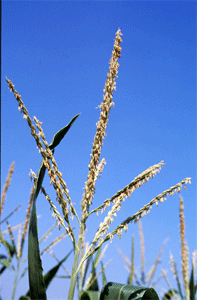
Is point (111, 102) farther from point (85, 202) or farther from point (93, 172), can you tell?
point (85, 202)

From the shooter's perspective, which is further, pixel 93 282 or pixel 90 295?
pixel 93 282

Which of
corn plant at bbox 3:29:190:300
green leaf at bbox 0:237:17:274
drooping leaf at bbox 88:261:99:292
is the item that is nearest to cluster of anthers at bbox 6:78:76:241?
corn plant at bbox 3:29:190:300

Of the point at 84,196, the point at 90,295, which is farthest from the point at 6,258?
the point at 84,196

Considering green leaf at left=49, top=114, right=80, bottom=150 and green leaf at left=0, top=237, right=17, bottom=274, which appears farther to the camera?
green leaf at left=0, top=237, right=17, bottom=274

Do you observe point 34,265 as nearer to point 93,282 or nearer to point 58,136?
point 58,136

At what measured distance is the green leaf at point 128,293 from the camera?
1.66 metres

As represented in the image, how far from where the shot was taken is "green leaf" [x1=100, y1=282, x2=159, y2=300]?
1.66 m

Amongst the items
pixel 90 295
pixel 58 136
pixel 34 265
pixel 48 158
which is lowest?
pixel 90 295


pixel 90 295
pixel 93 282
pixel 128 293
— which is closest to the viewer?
pixel 128 293

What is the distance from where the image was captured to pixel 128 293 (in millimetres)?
1686

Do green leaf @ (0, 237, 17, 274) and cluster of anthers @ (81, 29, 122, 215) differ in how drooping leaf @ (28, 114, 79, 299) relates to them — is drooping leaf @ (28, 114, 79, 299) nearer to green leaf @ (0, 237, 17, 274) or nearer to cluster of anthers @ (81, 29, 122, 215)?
cluster of anthers @ (81, 29, 122, 215)

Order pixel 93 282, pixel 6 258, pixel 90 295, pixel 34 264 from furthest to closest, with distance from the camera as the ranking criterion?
pixel 6 258 → pixel 93 282 → pixel 90 295 → pixel 34 264

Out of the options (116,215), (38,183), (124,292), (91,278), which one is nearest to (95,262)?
(91,278)

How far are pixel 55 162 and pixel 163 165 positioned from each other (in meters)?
0.60
